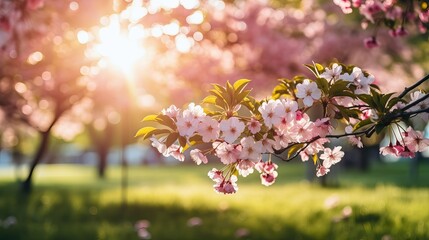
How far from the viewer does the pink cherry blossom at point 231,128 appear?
3.05 meters

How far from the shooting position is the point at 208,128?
311cm

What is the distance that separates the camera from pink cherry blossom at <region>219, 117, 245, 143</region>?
120 inches

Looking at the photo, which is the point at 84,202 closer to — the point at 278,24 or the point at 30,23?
the point at 278,24

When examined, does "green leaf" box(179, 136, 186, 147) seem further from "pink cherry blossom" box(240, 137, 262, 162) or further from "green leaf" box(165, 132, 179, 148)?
"pink cherry blossom" box(240, 137, 262, 162)

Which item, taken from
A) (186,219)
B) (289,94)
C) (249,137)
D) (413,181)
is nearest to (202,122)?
(249,137)

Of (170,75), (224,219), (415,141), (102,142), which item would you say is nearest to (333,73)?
(415,141)

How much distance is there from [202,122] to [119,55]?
24.5 ft

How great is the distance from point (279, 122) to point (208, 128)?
1.18 feet

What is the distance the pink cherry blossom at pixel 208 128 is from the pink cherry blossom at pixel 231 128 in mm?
50

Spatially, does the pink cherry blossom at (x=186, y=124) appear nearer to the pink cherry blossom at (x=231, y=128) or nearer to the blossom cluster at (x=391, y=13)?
the pink cherry blossom at (x=231, y=128)

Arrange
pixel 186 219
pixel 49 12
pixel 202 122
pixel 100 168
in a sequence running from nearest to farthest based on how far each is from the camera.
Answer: pixel 202 122 < pixel 49 12 < pixel 186 219 < pixel 100 168

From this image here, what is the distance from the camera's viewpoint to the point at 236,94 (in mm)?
3254

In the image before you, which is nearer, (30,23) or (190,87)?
(30,23)

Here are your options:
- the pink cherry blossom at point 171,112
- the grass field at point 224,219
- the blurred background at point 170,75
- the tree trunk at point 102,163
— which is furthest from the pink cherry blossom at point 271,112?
the tree trunk at point 102,163
